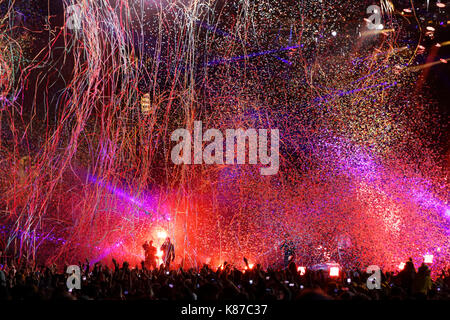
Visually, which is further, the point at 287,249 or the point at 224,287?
the point at 287,249

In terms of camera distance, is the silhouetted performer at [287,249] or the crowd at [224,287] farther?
the silhouetted performer at [287,249]

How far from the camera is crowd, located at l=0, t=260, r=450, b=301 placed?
3.85 metres

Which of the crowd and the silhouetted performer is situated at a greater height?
the crowd

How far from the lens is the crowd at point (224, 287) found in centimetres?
385

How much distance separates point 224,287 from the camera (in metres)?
4.19

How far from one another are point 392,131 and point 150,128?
5491 mm

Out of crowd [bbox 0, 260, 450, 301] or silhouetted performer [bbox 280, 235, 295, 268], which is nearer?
crowd [bbox 0, 260, 450, 301]

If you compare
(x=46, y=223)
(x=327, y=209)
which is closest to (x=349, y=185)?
(x=327, y=209)

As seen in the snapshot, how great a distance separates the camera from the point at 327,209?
10680 mm

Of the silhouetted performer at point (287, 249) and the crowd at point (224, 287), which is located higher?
the crowd at point (224, 287)

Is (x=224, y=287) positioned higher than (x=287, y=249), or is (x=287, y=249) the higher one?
(x=224, y=287)
